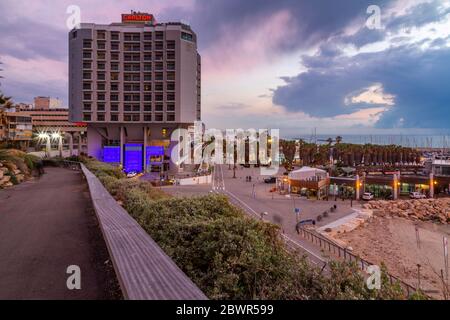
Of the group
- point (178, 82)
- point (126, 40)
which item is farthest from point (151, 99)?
point (126, 40)

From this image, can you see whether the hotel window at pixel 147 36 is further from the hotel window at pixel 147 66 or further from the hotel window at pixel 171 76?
the hotel window at pixel 171 76

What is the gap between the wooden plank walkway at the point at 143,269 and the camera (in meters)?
3.73

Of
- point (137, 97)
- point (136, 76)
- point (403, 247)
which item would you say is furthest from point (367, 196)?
point (136, 76)

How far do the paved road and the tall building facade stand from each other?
A: 53473 millimetres

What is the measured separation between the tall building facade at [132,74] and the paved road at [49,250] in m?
53.5

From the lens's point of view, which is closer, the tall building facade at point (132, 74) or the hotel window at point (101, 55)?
the tall building facade at point (132, 74)

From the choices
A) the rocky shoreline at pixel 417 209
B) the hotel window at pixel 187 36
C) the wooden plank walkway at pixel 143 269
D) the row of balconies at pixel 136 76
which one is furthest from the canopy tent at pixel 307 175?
the wooden plank walkway at pixel 143 269

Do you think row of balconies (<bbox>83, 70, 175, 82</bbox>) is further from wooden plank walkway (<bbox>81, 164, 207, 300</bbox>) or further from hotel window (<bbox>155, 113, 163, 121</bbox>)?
wooden plank walkway (<bbox>81, 164, 207, 300</bbox>)

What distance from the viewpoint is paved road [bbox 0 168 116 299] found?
18.9 feet

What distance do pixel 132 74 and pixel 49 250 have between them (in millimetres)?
64090

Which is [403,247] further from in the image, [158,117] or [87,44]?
[87,44]

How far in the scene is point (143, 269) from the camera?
4508 mm

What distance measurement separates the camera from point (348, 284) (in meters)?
4.66
